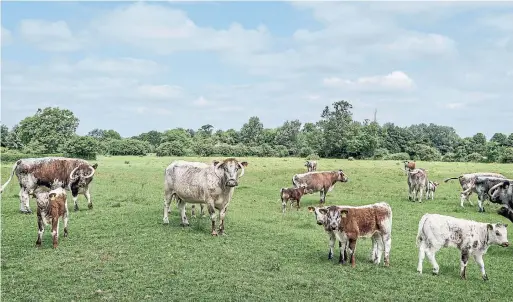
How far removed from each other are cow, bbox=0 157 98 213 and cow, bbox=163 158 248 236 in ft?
17.9

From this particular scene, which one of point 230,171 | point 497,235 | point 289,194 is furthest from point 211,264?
point 289,194

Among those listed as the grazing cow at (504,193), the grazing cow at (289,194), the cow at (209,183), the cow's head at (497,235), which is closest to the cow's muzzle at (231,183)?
the cow at (209,183)

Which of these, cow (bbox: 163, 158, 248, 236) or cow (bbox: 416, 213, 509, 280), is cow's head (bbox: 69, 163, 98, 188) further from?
cow (bbox: 416, 213, 509, 280)

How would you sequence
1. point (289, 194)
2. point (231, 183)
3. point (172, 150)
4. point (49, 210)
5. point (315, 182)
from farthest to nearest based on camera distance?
point (172, 150)
point (315, 182)
point (289, 194)
point (231, 183)
point (49, 210)

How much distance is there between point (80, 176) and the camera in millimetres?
20188

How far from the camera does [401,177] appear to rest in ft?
120

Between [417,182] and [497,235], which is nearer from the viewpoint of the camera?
[497,235]

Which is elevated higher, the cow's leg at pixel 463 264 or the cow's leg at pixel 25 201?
the cow's leg at pixel 25 201

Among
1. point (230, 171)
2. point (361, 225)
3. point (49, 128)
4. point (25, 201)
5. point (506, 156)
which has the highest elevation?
point (49, 128)

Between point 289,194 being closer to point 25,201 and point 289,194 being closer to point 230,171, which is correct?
point 230,171

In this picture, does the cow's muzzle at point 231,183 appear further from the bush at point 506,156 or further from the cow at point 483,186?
the bush at point 506,156

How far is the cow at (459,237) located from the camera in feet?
40.6

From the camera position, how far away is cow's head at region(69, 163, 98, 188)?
787 inches

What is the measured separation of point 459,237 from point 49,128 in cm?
7380
